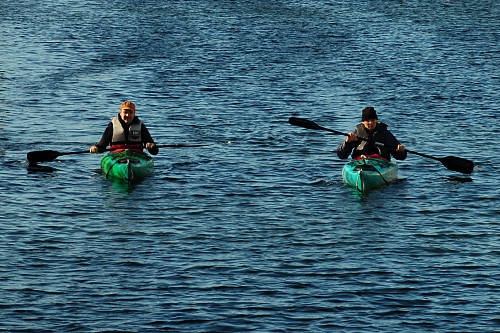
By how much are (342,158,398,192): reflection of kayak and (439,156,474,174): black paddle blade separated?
1757 millimetres

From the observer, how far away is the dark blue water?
22.7m

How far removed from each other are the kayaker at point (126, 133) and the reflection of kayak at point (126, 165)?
30 cm

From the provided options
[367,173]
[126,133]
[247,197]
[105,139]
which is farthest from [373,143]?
[105,139]

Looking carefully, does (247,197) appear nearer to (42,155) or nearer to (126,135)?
(126,135)

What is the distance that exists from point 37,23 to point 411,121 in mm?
33762

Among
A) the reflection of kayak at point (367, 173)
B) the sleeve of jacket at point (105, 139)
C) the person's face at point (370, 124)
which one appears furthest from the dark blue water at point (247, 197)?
the person's face at point (370, 124)

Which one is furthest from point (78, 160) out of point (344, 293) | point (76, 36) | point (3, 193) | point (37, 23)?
point (37, 23)

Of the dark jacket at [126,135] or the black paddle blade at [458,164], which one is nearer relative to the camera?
the dark jacket at [126,135]

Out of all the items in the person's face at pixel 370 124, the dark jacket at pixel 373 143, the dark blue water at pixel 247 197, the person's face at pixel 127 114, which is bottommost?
the dark blue water at pixel 247 197

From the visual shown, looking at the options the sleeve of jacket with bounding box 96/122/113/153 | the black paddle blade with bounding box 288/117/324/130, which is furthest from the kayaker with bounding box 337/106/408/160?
the sleeve of jacket with bounding box 96/122/113/153

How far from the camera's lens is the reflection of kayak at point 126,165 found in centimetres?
3244

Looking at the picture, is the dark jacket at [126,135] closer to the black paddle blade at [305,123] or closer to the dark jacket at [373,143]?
the black paddle blade at [305,123]

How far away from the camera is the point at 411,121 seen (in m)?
43.0

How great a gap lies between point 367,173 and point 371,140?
1.06 m
